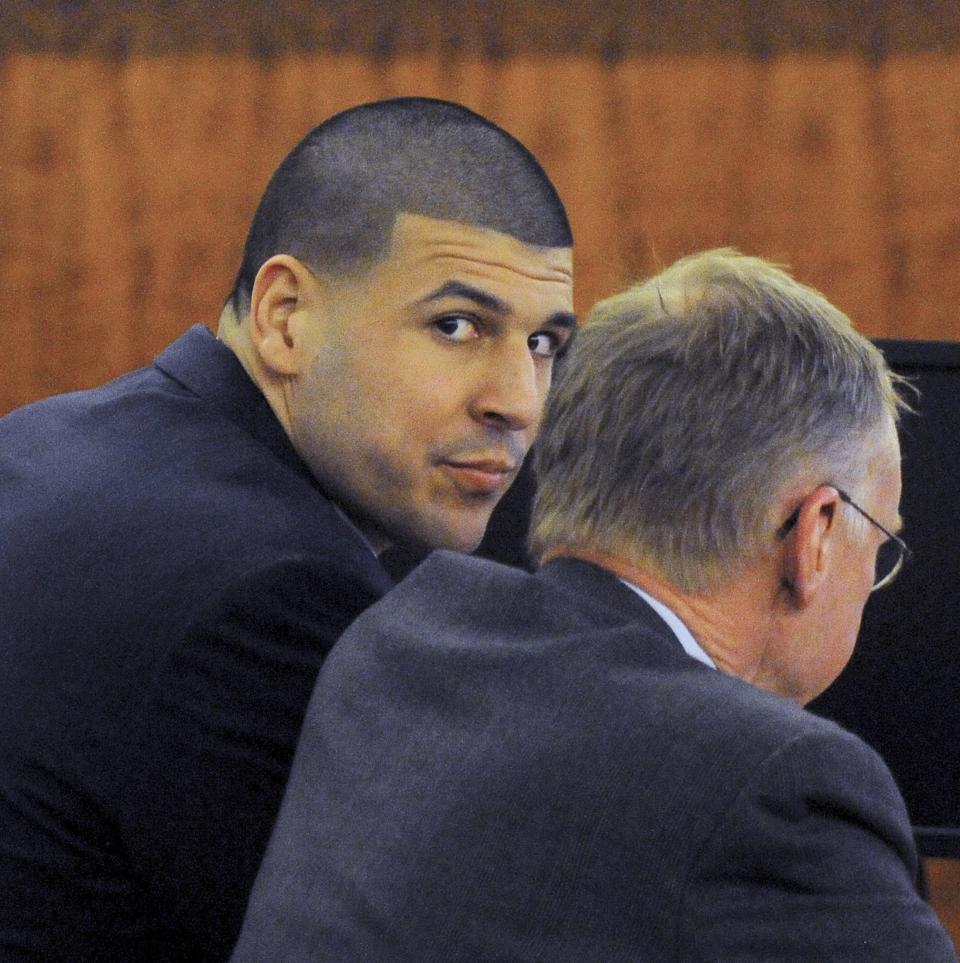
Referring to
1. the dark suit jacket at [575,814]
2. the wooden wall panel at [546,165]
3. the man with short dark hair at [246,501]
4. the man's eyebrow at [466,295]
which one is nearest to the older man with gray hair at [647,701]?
the dark suit jacket at [575,814]

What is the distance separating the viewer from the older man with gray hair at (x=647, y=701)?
31.2 inches

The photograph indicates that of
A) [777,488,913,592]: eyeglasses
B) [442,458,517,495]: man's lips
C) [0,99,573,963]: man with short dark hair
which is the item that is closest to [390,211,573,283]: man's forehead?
[0,99,573,963]: man with short dark hair

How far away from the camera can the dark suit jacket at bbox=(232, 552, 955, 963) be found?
0.79 m

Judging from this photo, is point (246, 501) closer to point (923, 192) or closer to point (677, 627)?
point (677, 627)

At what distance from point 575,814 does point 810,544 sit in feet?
0.81

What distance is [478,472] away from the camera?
1.35 m

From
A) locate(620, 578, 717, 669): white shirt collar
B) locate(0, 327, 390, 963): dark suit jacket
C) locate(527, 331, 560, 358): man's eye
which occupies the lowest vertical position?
locate(0, 327, 390, 963): dark suit jacket

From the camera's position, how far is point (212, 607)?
107cm

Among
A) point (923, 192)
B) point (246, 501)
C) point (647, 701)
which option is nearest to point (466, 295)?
point (246, 501)

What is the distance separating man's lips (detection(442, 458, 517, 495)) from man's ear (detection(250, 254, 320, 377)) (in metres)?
0.15

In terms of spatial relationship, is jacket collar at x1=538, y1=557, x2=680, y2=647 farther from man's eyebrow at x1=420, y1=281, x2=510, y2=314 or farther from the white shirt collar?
man's eyebrow at x1=420, y1=281, x2=510, y2=314

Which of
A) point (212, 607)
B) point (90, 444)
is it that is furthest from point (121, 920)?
point (90, 444)

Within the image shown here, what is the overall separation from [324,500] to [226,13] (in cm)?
92

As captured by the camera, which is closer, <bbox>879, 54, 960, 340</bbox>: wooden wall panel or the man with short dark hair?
the man with short dark hair
